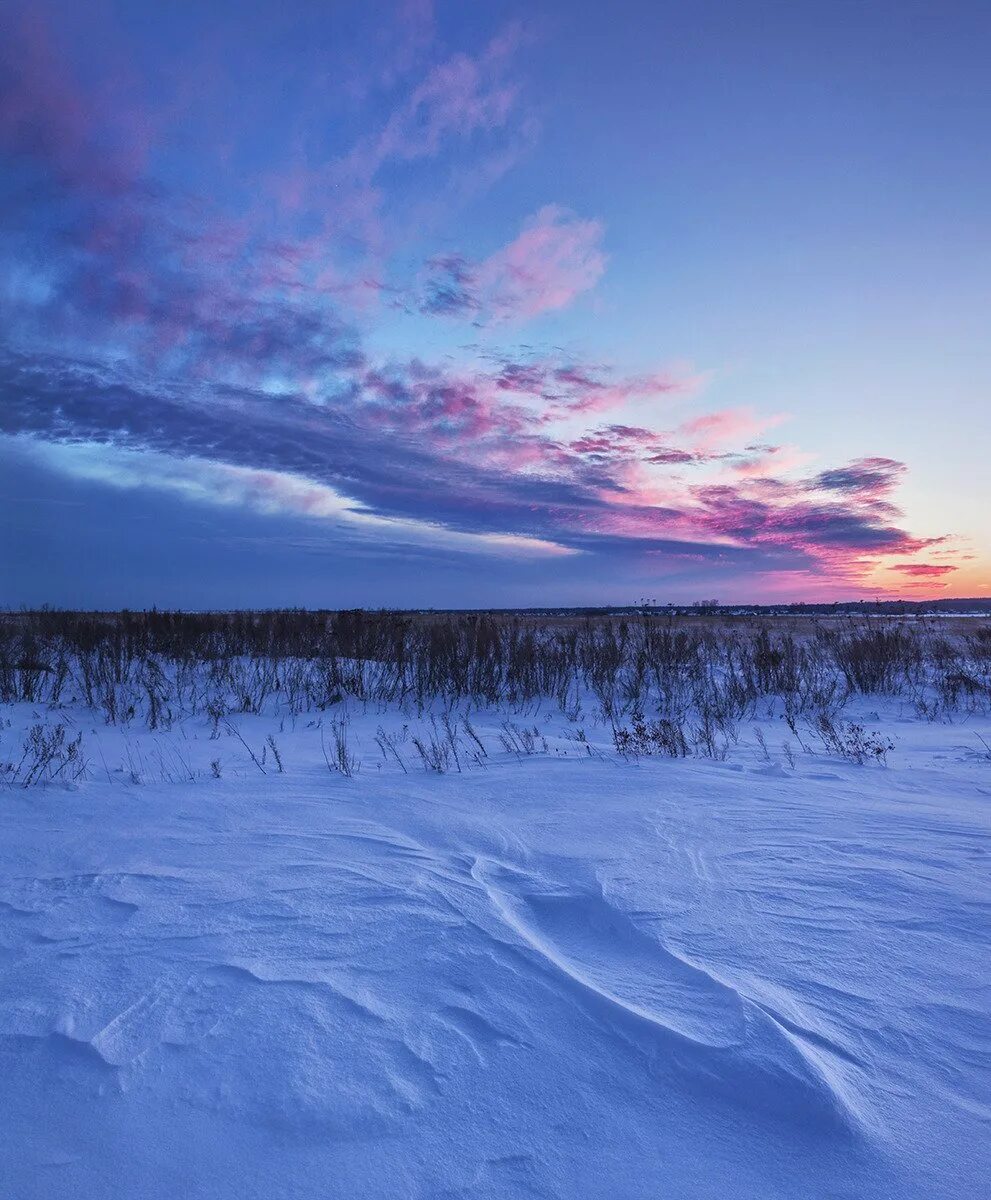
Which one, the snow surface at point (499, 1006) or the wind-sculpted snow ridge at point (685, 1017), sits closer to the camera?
the snow surface at point (499, 1006)

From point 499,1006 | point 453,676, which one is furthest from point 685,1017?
point 453,676

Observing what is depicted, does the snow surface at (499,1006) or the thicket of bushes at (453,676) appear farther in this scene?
the thicket of bushes at (453,676)

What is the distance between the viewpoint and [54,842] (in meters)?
3.77

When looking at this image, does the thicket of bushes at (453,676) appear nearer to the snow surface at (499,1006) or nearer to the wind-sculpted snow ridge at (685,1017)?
the snow surface at (499,1006)

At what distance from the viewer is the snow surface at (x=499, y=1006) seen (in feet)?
5.07

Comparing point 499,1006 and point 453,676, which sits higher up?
point 453,676

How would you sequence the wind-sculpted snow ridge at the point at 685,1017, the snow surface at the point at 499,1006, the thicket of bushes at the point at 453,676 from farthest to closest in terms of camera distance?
1. the thicket of bushes at the point at 453,676
2. the wind-sculpted snow ridge at the point at 685,1017
3. the snow surface at the point at 499,1006

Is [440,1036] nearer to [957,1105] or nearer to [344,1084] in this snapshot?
[344,1084]

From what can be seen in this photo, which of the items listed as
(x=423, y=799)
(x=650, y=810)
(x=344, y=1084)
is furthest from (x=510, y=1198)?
(x=423, y=799)

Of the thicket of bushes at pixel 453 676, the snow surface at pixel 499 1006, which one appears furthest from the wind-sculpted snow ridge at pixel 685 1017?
the thicket of bushes at pixel 453 676

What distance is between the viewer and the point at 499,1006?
2.12 metres

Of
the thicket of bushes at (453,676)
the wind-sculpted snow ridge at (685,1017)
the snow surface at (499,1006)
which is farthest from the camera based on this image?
the thicket of bushes at (453,676)

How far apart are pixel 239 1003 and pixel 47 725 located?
287 inches

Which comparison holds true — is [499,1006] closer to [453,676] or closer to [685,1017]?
[685,1017]
